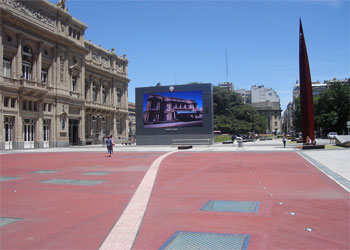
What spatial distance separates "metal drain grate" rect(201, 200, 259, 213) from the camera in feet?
22.0

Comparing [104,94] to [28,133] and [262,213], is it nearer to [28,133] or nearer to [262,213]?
[28,133]

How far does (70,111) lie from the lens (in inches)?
1929

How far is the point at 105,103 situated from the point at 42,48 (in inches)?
967

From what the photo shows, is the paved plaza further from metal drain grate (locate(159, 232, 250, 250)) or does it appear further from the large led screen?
the large led screen

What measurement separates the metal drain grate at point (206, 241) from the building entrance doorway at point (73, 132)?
158 feet

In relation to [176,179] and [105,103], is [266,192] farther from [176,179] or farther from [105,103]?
[105,103]

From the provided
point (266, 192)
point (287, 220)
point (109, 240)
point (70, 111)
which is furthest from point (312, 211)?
point (70, 111)

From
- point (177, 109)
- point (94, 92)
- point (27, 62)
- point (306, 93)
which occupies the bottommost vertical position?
point (177, 109)

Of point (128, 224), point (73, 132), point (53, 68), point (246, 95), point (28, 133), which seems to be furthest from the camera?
point (246, 95)

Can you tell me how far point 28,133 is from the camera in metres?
40.2

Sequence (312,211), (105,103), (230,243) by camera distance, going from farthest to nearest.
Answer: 1. (105,103)
2. (312,211)
3. (230,243)

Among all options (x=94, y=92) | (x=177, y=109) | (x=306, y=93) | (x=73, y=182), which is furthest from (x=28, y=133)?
(x=306, y=93)

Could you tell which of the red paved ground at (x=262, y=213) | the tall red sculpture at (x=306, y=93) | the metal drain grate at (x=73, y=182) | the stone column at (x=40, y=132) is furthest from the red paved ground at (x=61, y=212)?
the stone column at (x=40, y=132)

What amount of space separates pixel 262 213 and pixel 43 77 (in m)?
44.1
